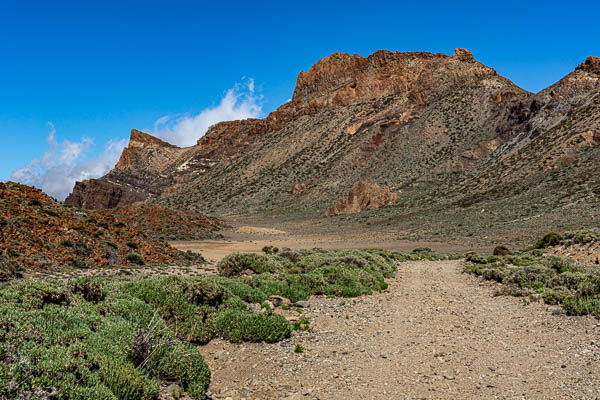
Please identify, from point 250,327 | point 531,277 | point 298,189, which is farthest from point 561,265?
point 298,189

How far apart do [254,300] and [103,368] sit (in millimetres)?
5474

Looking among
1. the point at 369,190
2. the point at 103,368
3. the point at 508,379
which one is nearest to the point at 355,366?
the point at 508,379

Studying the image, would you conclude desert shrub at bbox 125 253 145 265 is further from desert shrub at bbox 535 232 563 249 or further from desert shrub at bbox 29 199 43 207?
desert shrub at bbox 535 232 563 249

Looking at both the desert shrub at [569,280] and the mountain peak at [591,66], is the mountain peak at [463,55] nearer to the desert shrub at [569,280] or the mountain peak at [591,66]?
the mountain peak at [591,66]

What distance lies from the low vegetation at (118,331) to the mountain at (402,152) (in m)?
36.4

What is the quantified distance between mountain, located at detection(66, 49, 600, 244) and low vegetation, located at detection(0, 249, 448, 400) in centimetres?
3636

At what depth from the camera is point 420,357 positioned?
721 centimetres

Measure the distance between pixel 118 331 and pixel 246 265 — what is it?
935 centimetres

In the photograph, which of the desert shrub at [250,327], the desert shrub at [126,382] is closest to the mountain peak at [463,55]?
the desert shrub at [250,327]

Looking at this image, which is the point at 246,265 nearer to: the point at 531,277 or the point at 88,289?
the point at 88,289

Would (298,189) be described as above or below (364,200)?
above

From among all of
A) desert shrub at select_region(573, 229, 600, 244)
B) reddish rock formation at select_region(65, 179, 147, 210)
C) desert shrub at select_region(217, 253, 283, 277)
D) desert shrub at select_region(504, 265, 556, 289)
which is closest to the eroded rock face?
desert shrub at select_region(573, 229, 600, 244)

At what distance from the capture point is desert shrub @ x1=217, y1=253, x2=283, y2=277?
1468cm

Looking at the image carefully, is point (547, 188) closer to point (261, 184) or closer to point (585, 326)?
point (585, 326)
